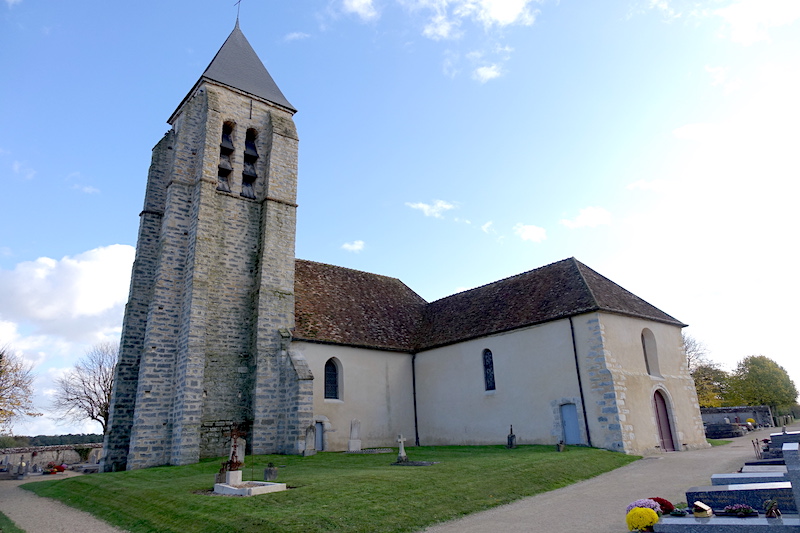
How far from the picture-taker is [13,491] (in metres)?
18.6

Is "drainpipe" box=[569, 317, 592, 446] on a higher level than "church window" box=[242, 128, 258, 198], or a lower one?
lower

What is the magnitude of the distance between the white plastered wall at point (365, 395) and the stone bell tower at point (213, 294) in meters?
2.10

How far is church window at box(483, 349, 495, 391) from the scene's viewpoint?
22000 millimetres

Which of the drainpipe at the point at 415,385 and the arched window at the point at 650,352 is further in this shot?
the drainpipe at the point at 415,385

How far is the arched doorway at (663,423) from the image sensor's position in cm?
1948

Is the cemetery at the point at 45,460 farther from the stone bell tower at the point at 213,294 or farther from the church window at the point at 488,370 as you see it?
the church window at the point at 488,370

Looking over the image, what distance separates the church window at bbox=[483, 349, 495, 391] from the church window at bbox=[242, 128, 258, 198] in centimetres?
1272

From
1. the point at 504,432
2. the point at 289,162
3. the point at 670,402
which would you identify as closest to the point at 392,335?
the point at 504,432

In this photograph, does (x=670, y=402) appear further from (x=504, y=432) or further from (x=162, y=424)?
(x=162, y=424)

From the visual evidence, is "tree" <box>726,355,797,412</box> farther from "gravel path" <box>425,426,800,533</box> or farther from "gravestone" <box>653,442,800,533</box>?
"gravestone" <box>653,442,800,533</box>

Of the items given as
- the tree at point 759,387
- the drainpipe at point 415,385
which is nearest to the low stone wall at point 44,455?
the drainpipe at point 415,385

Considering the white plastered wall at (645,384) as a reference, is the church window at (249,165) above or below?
above

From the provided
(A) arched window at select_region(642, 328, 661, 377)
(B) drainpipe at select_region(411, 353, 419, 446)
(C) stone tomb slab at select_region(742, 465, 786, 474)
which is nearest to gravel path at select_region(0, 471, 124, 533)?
(C) stone tomb slab at select_region(742, 465, 786, 474)

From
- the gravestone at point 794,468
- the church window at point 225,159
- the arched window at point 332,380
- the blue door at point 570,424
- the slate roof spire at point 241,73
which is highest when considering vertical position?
the slate roof spire at point 241,73
